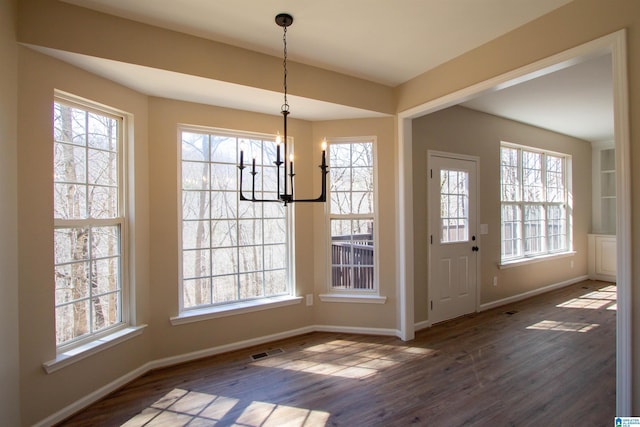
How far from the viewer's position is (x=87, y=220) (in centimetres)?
235

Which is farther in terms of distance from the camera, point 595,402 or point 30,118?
point 595,402

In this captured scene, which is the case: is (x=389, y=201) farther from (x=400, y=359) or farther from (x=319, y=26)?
(x=319, y=26)

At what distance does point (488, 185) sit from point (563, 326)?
201 centimetres

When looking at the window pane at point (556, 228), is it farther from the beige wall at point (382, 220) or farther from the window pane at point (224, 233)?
the window pane at point (224, 233)

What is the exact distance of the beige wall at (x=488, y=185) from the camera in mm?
3725

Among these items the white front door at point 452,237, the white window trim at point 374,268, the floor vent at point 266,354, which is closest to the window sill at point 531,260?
the white front door at point 452,237

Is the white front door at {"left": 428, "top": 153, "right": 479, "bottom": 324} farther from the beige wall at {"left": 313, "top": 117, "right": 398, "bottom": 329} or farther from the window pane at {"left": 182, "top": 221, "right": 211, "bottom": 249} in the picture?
the window pane at {"left": 182, "top": 221, "right": 211, "bottom": 249}

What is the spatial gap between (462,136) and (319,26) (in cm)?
273

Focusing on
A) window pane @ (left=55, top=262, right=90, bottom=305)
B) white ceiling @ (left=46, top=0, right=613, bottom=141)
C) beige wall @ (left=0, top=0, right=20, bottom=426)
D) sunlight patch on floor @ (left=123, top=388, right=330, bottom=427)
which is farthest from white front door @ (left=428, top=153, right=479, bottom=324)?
beige wall @ (left=0, top=0, right=20, bottom=426)

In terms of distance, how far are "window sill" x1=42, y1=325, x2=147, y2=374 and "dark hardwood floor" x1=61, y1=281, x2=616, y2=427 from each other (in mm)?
392

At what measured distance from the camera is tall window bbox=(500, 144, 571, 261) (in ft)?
15.8

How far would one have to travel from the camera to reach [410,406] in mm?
2199

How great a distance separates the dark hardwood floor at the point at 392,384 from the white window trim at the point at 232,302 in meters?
0.42

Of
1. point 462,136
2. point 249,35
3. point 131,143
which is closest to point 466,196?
point 462,136
